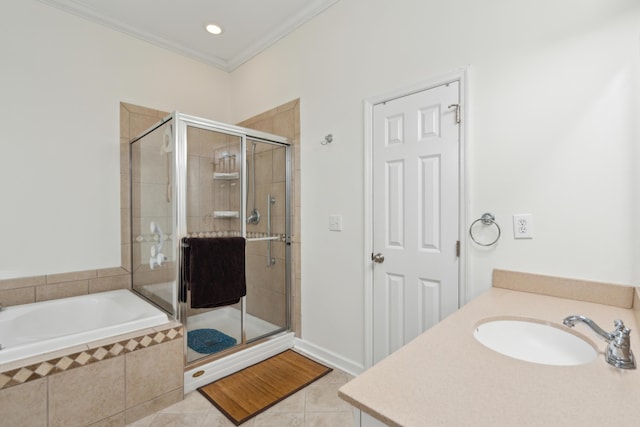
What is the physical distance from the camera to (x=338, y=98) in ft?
7.52

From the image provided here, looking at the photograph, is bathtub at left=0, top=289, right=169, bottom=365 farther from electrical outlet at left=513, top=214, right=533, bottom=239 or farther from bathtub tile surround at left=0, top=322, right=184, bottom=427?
electrical outlet at left=513, top=214, right=533, bottom=239

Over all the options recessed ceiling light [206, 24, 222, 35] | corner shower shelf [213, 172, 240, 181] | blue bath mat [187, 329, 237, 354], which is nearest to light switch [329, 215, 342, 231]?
corner shower shelf [213, 172, 240, 181]

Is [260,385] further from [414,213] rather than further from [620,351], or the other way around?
[620,351]

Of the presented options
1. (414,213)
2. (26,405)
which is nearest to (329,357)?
(414,213)

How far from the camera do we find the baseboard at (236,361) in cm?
203

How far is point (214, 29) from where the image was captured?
2727mm

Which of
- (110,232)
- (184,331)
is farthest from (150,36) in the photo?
(184,331)

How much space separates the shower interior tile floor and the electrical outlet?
4.43 feet

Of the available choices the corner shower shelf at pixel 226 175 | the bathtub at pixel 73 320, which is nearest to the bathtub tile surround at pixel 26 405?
the bathtub at pixel 73 320

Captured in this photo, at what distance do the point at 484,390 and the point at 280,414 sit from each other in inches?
59.8

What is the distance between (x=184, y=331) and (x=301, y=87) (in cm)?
208

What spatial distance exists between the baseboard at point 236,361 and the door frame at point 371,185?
31.4 inches

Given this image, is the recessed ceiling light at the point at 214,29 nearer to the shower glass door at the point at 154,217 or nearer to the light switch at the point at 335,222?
the shower glass door at the point at 154,217

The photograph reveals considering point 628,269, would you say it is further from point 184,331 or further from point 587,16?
point 184,331
